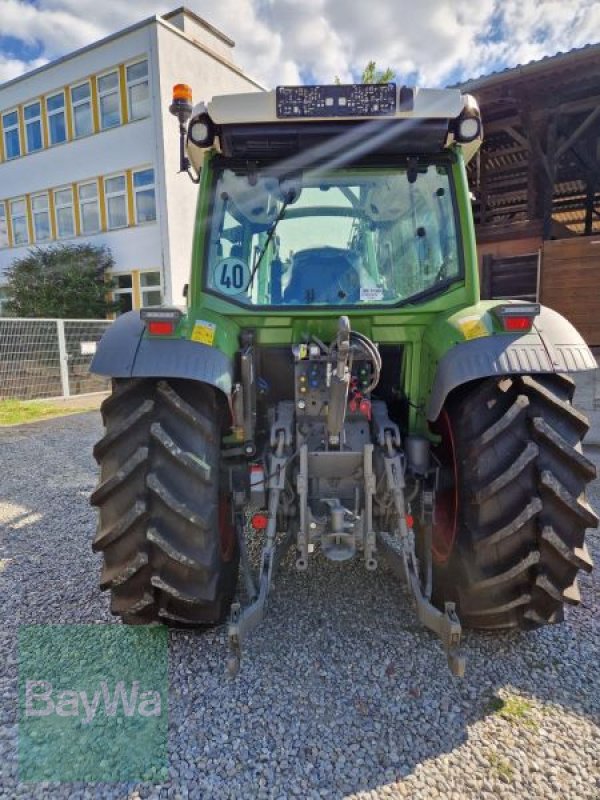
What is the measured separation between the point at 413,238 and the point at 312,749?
218 centimetres

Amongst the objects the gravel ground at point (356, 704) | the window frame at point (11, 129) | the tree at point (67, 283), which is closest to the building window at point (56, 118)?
the window frame at point (11, 129)

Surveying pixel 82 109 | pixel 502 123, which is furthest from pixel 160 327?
pixel 82 109

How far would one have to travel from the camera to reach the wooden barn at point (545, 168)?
7.83m

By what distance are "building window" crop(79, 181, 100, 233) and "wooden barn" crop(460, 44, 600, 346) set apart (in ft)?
33.7

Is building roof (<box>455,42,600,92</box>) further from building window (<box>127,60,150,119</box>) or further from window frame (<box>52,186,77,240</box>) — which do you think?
window frame (<box>52,186,77,240</box>)

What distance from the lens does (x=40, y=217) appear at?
624 inches

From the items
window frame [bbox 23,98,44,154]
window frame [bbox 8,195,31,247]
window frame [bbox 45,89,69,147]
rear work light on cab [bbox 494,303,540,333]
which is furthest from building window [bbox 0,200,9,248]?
rear work light on cab [bbox 494,303,540,333]

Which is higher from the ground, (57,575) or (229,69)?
(229,69)

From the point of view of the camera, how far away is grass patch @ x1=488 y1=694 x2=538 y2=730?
1.85 m

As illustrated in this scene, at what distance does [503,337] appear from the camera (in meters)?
2.06

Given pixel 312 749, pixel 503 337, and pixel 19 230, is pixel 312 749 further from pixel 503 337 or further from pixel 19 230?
pixel 19 230

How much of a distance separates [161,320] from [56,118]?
1625 centimetres

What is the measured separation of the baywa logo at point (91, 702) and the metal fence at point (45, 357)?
721 centimetres

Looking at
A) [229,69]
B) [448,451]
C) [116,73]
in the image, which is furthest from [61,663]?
[229,69]
